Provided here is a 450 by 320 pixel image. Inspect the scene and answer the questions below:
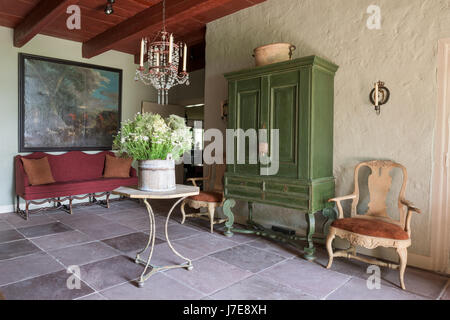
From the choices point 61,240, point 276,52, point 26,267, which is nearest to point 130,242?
point 61,240

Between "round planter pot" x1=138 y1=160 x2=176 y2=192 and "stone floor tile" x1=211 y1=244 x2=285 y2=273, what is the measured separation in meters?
1.13

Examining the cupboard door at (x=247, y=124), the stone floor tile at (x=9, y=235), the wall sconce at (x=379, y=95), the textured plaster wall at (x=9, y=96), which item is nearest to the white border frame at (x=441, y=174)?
the wall sconce at (x=379, y=95)

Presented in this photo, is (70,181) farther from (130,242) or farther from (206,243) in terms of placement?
(206,243)

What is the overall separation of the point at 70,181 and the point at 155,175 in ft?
12.1

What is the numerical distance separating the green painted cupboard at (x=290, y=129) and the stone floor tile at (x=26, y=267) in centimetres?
224

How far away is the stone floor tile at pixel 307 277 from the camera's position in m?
2.80

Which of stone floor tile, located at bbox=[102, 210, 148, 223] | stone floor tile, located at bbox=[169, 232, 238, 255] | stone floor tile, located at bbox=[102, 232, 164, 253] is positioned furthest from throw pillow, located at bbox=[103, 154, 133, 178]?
stone floor tile, located at bbox=[169, 232, 238, 255]

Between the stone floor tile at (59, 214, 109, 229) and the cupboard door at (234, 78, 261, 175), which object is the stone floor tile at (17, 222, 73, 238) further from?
the cupboard door at (234, 78, 261, 175)

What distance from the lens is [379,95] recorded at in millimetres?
3531

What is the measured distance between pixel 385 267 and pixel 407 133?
140 centimetres

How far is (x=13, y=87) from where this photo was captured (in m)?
5.66

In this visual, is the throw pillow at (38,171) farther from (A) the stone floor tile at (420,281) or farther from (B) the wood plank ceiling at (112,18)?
(A) the stone floor tile at (420,281)
